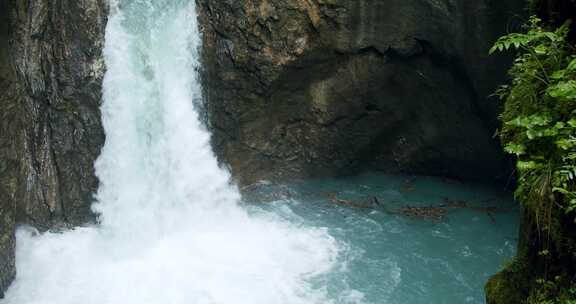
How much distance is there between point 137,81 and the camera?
28.2 feet

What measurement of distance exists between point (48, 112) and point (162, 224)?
87.5 inches

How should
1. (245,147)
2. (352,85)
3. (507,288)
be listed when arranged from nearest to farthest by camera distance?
(507,288)
(352,85)
(245,147)

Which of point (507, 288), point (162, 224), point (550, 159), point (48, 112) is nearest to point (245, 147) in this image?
point (162, 224)

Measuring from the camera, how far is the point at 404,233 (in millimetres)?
8594

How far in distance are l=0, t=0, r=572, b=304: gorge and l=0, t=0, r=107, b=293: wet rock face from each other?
0.08ft

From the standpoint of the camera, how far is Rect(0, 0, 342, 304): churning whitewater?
709cm

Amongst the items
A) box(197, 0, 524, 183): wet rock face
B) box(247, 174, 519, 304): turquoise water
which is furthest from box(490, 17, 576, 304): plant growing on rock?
box(197, 0, 524, 183): wet rock face

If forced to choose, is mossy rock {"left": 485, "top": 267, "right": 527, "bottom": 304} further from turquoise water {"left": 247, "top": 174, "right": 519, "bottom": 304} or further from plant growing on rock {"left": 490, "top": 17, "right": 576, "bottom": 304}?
turquoise water {"left": 247, "top": 174, "right": 519, "bottom": 304}

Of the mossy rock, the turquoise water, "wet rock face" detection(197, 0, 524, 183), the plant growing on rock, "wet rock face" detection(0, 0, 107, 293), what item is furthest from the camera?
"wet rock face" detection(197, 0, 524, 183)

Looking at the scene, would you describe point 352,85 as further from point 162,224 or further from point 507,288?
point 507,288

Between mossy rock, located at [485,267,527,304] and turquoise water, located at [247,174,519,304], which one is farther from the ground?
mossy rock, located at [485,267,527,304]

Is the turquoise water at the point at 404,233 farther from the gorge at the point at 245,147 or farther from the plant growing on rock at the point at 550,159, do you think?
the plant growing on rock at the point at 550,159

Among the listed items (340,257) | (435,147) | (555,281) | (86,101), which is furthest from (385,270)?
(86,101)

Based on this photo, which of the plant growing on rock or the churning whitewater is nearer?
the plant growing on rock
